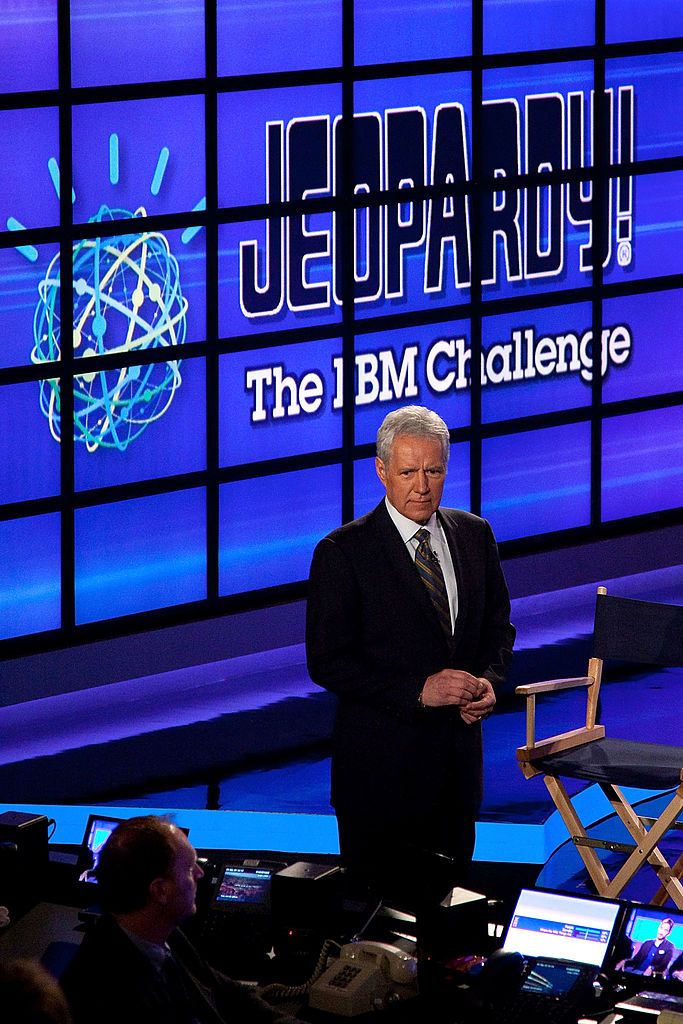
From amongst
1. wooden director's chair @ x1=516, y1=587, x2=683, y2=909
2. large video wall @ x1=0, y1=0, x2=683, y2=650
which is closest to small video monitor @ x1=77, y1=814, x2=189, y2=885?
wooden director's chair @ x1=516, y1=587, x2=683, y2=909

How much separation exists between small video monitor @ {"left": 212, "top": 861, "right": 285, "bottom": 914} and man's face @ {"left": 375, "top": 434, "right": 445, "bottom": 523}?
0.89 meters

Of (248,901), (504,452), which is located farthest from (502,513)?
(248,901)

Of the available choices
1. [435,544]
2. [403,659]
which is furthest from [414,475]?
[403,659]

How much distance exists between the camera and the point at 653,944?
12.5ft

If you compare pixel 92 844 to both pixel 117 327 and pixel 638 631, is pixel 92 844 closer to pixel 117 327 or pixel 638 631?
pixel 638 631

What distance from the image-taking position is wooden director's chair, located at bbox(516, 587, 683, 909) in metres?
5.59

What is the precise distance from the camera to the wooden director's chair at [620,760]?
5.59 meters

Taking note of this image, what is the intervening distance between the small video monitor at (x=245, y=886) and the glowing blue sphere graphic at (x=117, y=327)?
406cm

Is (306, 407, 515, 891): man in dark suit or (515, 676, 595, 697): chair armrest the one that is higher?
(306, 407, 515, 891): man in dark suit

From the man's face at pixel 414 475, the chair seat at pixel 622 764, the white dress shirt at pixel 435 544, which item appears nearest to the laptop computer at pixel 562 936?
the white dress shirt at pixel 435 544

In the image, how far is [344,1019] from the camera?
3684mm

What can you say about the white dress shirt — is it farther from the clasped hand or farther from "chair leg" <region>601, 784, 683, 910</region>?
"chair leg" <region>601, 784, 683, 910</region>

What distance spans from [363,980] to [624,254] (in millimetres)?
6826

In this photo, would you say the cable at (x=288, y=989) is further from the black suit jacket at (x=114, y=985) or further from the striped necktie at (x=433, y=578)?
the striped necktie at (x=433, y=578)
